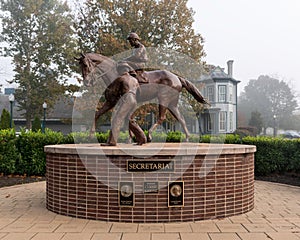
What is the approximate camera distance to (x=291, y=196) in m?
8.11

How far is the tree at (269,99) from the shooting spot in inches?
2573

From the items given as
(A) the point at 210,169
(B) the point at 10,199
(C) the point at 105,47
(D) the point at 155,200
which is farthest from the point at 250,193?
(C) the point at 105,47

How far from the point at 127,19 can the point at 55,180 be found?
559 inches

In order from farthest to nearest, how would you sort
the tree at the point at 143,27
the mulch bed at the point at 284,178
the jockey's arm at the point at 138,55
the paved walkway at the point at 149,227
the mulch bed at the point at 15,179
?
the tree at the point at 143,27
the mulch bed at the point at 284,178
the mulch bed at the point at 15,179
the jockey's arm at the point at 138,55
the paved walkway at the point at 149,227

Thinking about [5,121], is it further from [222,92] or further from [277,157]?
[222,92]

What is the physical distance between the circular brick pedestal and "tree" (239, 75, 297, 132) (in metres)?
58.9

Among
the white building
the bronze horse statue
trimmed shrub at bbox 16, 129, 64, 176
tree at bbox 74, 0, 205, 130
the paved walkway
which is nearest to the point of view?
the paved walkway

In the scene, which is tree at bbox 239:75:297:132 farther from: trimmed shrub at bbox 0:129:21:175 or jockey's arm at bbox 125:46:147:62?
jockey's arm at bbox 125:46:147:62

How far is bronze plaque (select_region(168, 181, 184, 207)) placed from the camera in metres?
5.42

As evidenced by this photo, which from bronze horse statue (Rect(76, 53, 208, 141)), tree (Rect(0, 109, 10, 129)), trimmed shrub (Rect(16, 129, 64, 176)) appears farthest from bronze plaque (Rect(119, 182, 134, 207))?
tree (Rect(0, 109, 10, 129))

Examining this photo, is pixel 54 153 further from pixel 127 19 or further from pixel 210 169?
pixel 127 19

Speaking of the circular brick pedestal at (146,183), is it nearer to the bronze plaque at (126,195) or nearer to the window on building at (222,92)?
the bronze plaque at (126,195)

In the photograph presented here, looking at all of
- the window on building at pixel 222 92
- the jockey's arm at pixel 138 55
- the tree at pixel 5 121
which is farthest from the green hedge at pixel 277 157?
the window on building at pixel 222 92

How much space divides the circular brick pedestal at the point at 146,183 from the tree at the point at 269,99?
193 ft
